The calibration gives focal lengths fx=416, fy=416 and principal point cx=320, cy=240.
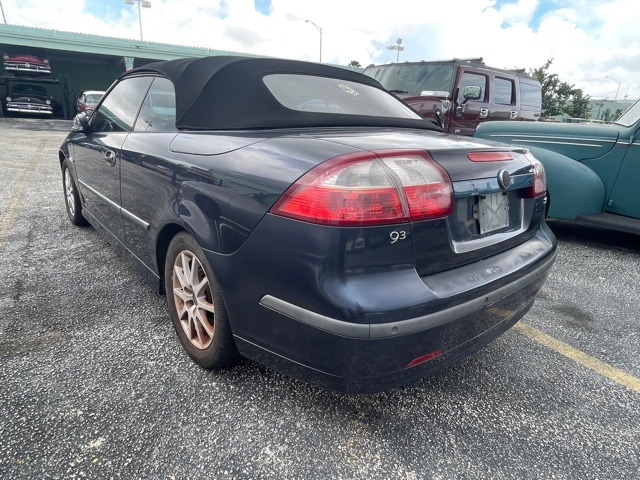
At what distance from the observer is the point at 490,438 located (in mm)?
1767

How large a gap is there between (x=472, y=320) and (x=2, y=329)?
2.54m

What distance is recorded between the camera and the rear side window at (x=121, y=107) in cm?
282

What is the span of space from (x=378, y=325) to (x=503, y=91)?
28.4 ft

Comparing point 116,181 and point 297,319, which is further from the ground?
point 116,181

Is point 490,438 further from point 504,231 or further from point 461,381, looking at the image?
point 504,231

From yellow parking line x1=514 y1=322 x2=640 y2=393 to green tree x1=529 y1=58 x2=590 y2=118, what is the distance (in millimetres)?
30417

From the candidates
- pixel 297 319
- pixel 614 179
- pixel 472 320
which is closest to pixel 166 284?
pixel 297 319

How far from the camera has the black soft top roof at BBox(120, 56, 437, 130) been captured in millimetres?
2086

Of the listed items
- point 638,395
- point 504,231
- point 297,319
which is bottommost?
point 638,395

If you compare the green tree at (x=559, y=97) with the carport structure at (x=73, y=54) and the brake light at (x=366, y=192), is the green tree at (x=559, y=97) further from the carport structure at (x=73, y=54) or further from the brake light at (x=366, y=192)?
the brake light at (x=366, y=192)

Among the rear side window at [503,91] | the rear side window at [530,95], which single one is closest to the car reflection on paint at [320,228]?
the rear side window at [503,91]

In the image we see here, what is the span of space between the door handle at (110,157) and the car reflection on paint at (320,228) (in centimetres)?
26

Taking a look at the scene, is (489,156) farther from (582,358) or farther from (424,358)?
(582,358)

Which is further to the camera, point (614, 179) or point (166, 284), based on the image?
point (614, 179)
